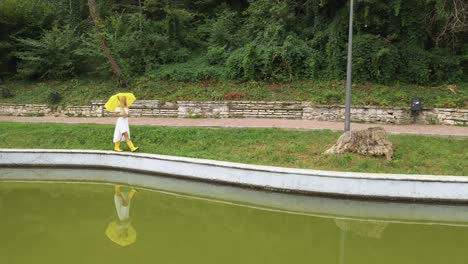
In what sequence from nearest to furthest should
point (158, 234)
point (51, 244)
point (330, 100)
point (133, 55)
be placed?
point (51, 244) → point (158, 234) → point (330, 100) → point (133, 55)

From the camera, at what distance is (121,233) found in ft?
20.2

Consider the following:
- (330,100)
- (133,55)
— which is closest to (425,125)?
(330,100)

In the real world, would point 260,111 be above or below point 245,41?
below

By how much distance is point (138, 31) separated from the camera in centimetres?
1744

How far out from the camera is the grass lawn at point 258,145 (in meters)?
8.63

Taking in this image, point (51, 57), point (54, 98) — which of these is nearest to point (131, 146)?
point (54, 98)

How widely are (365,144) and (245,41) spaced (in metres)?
9.74

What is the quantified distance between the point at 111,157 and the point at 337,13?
1080 centimetres

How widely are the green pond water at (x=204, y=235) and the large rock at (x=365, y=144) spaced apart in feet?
7.96

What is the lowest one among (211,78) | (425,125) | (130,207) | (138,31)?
(130,207)

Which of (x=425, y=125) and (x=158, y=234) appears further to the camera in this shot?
(x=425, y=125)

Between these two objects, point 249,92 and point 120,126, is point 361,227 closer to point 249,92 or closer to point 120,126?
point 120,126

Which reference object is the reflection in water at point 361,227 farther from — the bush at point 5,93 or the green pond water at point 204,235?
the bush at point 5,93

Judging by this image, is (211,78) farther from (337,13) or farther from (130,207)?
(130,207)
